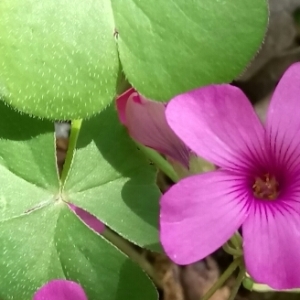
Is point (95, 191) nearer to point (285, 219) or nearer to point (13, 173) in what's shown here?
point (13, 173)

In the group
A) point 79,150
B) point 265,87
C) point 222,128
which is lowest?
point 265,87

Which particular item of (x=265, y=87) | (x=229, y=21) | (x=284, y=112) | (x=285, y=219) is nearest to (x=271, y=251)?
(x=285, y=219)

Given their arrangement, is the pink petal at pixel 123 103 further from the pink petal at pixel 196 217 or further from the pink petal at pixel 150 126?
the pink petal at pixel 196 217

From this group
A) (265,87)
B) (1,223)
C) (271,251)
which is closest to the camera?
(271,251)

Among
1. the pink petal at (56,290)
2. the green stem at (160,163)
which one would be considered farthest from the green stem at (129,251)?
Result: the pink petal at (56,290)

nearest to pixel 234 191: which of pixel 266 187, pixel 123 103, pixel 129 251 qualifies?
pixel 266 187

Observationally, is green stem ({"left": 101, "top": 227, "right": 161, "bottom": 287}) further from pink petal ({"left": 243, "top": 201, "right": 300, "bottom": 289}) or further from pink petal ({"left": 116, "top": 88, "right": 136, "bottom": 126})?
pink petal ({"left": 243, "top": 201, "right": 300, "bottom": 289})
